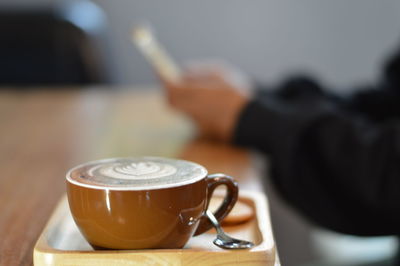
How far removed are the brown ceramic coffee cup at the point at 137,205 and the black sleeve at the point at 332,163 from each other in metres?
0.38

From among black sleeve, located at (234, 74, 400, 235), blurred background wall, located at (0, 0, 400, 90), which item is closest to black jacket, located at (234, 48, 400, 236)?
black sleeve, located at (234, 74, 400, 235)

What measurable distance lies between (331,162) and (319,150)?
21mm

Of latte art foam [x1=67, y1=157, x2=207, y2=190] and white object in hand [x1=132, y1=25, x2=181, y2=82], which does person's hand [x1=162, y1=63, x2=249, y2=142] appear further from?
latte art foam [x1=67, y1=157, x2=207, y2=190]

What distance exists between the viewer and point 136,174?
13.6 inches

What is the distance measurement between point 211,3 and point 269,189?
76 cm

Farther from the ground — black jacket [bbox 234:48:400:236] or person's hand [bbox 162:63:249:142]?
person's hand [bbox 162:63:249:142]

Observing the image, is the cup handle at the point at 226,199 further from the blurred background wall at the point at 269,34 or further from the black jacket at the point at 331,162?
the blurred background wall at the point at 269,34

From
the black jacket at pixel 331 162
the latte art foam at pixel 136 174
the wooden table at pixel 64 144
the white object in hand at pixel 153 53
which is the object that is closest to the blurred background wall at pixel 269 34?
Result: the wooden table at pixel 64 144

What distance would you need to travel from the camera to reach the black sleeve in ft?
2.31

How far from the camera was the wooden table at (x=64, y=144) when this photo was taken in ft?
1.56

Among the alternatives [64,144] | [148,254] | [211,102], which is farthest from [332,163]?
[148,254]

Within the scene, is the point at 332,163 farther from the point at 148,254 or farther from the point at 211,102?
the point at 148,254

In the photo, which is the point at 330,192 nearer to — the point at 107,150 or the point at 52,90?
the point at 107,150

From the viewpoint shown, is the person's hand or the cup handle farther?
the person's hand
